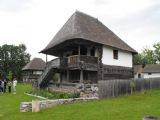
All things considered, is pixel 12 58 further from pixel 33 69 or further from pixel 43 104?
pixel 43 104

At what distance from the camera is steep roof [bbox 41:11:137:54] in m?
25.2

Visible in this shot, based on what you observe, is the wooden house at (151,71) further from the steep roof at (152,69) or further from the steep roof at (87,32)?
the steep roof at (87,32)

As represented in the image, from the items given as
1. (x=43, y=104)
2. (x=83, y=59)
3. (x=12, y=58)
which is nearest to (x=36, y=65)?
(x=12, y=58)

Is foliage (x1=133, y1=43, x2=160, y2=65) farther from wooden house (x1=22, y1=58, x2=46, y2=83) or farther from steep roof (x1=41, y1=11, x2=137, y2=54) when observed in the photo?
steep roof (x1=41, y1=11, x2=137, y2=54)

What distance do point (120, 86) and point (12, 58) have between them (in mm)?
63411

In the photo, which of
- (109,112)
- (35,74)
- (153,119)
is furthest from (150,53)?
(153,119)

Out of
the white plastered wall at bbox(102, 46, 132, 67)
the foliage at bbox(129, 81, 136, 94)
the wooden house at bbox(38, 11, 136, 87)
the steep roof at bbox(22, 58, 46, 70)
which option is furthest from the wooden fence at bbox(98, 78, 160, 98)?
the steep roof at bbox(22, 58, 46, 70)

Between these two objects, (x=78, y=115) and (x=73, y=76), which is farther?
(x=73, y=76)

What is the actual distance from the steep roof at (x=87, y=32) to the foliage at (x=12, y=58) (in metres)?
51.2

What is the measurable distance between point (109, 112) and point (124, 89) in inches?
378

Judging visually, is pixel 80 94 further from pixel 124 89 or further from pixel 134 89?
pixel 134 89

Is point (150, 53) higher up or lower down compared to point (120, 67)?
higher up

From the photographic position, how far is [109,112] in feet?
46.3

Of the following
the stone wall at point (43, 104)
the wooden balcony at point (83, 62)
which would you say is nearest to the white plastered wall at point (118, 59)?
the wooden balcony at point (83, 62)
